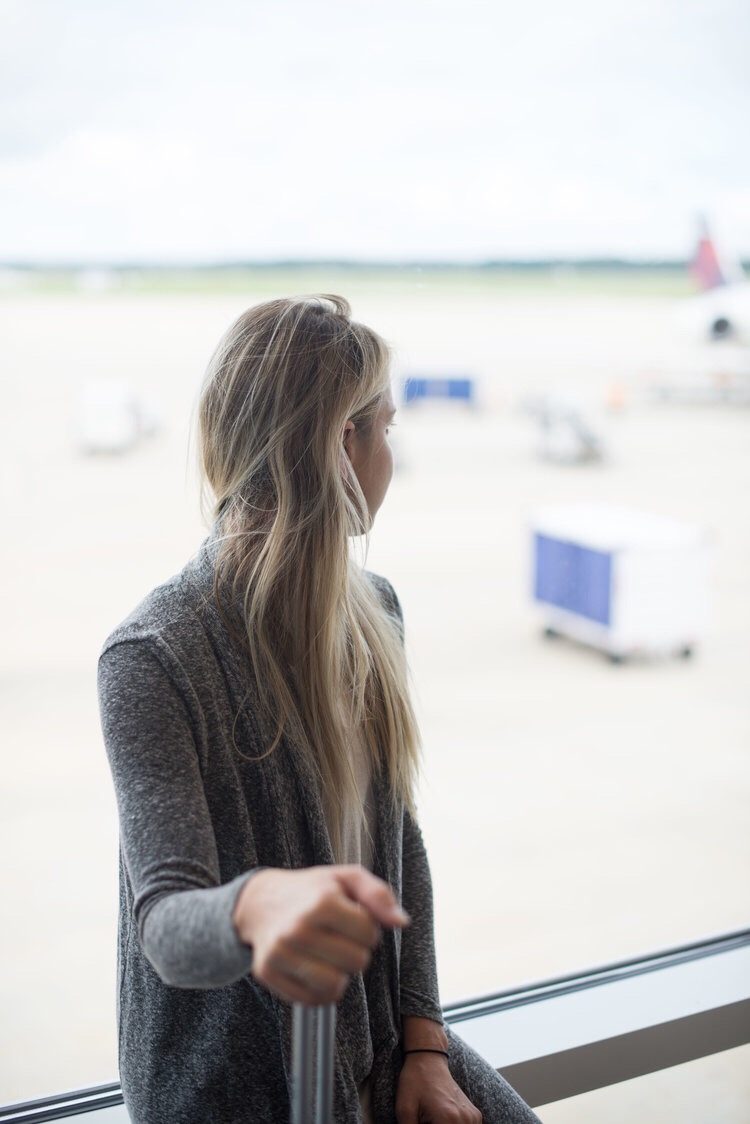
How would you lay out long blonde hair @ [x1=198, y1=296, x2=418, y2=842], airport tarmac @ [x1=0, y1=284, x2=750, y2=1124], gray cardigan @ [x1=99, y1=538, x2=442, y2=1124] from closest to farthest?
gray cardigan @ [x1=99, y1=538, x2=442, y2=1124], long blonde hair @ [x1=198, y1=296, x2=418, y2=842], airport tarmac @ [x1=0, y1=284, x2=750, y2=1124]

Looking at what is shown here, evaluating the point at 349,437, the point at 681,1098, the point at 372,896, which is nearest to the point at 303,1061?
the point at 372,896

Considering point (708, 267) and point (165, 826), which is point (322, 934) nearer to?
point (165, 826)

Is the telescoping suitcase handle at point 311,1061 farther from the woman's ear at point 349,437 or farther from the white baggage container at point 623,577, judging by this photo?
the white baggage container at point 623,577

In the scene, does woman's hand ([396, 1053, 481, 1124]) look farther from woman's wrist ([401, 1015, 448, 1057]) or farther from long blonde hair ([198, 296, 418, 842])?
long blonde hair ([198, 296, 418, 842])

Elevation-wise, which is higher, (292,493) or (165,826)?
(292,493)

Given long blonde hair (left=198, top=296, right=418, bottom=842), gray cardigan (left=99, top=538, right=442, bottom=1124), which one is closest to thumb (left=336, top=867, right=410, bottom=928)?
gray cardigan (left=99, top=538, right=442, bottom=1124)

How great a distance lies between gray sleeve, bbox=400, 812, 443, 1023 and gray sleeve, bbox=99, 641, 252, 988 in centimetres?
37

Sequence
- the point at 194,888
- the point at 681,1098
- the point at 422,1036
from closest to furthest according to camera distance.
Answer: the point at 194,888, the point at 422,1036, the point at 681,1098

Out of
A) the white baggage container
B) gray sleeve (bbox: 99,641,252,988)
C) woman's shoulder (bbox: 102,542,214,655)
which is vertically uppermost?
woman's shoulder (bbox: 102,542,214,655)

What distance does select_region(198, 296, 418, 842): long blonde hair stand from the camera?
823 millimetres

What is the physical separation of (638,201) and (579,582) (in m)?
1.95

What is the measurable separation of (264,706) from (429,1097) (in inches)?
16.5

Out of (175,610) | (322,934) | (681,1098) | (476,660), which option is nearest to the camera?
(322,934)

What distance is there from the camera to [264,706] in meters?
0.82
